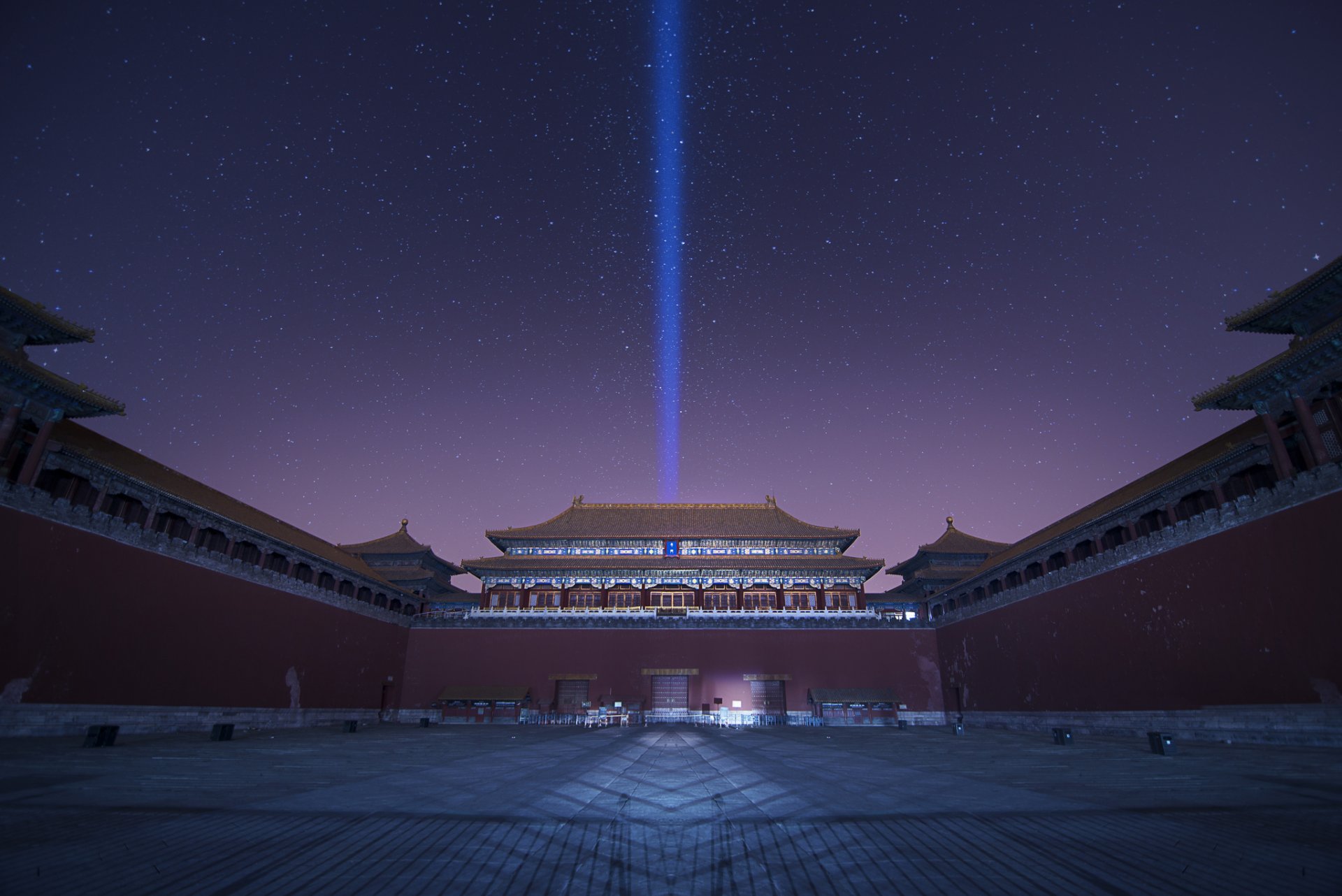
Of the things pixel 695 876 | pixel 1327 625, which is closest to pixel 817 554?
pixel 1327 625

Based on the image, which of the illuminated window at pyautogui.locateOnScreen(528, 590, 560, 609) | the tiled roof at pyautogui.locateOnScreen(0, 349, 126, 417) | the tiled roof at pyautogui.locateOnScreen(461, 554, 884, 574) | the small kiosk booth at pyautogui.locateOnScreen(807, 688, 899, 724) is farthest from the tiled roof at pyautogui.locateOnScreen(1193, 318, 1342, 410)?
the tiled roof at pyautogui.locateOnScreen(0, 349, 126, 417)

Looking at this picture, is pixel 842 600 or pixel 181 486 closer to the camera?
pixel 181 486

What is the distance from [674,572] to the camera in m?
30.7

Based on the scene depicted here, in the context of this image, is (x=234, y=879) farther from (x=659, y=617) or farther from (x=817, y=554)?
(x=817, y=554)

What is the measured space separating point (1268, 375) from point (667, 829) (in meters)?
18.5

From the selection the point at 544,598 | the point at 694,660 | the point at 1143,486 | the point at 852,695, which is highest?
the point at 1143,486

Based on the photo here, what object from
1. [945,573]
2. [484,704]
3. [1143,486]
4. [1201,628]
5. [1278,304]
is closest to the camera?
[1278,304]

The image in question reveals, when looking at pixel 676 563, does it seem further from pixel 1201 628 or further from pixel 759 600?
pixel 1201 628

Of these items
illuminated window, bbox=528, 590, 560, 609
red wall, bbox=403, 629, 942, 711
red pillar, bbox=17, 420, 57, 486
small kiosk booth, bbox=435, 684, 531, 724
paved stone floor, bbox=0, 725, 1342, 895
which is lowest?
small kiosk booth, bbox=435, 684, 531, 724

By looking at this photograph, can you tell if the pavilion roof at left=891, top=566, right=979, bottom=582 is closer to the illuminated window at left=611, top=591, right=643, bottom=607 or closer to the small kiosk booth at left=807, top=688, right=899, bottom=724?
the small kiosk booth at left=807, top=688, right=899, bottom=724

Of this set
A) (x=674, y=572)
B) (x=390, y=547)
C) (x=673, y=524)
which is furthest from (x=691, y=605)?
(x=390, y=547)

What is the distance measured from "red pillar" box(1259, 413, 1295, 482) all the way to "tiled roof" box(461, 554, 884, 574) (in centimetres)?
1702

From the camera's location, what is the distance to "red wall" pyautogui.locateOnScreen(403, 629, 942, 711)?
2853cm

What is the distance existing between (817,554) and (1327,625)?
20.3 metres
